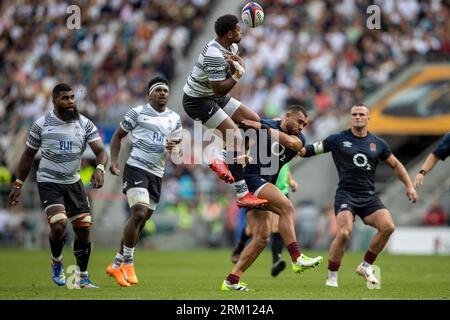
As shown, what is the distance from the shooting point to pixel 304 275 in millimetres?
18703

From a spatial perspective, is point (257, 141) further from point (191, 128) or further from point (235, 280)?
point (191, 128)

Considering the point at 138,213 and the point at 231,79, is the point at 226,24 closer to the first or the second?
the point at 231,79

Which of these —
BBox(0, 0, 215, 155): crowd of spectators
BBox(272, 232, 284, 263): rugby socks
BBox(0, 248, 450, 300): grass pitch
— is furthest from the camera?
BBox(0, 0, 215, 155): crowd of spectators

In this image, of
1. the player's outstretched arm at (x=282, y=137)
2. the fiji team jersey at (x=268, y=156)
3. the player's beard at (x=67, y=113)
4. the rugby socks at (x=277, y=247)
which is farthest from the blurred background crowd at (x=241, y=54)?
the player's outstretched arm at (x=282, y=137)

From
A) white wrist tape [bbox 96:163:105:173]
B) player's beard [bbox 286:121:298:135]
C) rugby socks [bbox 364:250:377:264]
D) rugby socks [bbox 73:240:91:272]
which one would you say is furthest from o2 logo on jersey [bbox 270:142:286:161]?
rugby socks [bbox 73:240:91:272]

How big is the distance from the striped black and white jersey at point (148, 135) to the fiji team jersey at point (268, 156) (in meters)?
1.91

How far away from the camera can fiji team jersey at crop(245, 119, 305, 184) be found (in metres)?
14.7

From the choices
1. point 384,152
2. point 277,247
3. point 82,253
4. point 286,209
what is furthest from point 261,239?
point 277,247

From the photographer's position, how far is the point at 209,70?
45.7 ft

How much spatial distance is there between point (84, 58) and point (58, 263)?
20.0 meters

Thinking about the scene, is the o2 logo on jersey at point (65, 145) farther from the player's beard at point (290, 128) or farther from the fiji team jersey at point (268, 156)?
the player's beard at point (290, 128)

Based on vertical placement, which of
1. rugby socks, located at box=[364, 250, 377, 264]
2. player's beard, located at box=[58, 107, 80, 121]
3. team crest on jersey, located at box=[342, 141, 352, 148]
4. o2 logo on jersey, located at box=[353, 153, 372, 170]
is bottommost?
rugby socks, located at box=[364, 250, 377, 264]

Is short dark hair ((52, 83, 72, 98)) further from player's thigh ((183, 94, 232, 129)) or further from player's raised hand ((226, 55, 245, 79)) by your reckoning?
player's raised hand ((226, 55, 245, 79))

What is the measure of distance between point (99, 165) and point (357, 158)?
403cm
